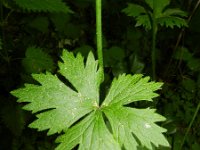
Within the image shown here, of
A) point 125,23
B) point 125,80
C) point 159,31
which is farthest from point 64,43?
point 125,80

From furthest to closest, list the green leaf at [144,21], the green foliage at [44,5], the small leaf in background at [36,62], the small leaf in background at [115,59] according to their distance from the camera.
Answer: the small leaf in background at [115,59] < the small leaf in background at [36,62] < the green leaf at [144,21] < the green foliage at [44,5]

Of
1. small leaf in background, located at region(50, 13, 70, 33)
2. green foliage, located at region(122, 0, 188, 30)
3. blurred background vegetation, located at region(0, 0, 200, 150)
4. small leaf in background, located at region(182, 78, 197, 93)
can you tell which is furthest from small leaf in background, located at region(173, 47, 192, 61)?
small leaf in background, located at region(50, 13, 70, 33)

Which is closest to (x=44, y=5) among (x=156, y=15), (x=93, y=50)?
(x=156, y=15)

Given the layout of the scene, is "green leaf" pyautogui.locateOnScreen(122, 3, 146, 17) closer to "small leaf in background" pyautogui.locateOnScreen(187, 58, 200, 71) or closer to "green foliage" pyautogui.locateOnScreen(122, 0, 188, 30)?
"green foliage" pyautogui.locateOnScreen(122, 0, 188, 30)

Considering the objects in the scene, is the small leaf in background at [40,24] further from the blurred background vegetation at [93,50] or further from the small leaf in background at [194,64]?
the small leaf in background at [194,64]

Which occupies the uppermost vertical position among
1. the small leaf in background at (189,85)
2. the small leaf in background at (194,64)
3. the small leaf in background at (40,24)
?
the small leaf in background at (40,24)

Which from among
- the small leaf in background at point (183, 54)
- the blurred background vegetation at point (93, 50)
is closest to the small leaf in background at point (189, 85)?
the blurred background vegetation at point (93, 50)

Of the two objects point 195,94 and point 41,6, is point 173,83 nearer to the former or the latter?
point 195,94
